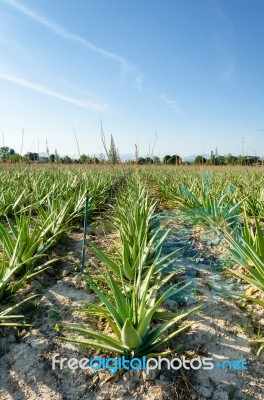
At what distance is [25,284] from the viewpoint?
2402mm

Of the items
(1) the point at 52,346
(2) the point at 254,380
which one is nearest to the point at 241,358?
(2) the point at 254,380

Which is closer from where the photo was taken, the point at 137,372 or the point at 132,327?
the point at 132,327

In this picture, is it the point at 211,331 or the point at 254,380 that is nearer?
the point at 254,380

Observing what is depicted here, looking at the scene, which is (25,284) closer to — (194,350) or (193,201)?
(194,350)

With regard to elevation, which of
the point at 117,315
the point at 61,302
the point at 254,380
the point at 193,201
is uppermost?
the point at 193,201

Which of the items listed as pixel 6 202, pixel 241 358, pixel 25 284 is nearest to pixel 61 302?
pixel 25 284

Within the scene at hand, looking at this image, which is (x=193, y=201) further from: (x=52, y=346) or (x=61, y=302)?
(x=52, y=346)

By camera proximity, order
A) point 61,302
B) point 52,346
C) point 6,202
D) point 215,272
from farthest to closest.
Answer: point 6,202 < point 215,272 < point 61,302 < point 52,346

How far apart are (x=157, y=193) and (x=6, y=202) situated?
378 centimetres

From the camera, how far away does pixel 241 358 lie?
5.42 feet

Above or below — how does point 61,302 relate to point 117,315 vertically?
below

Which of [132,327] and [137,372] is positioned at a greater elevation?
[132,327]

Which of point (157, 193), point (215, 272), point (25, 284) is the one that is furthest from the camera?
point (157, 193)

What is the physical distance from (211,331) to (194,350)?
21 cm
